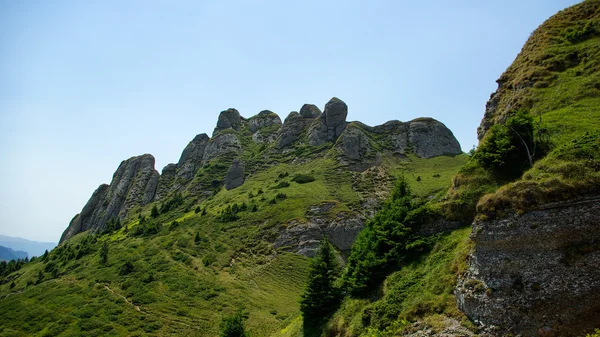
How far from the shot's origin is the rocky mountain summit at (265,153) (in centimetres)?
14462

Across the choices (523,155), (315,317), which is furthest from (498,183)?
(315,317)

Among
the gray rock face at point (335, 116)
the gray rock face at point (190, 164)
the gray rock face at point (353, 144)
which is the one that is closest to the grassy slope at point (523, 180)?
the gray rock face at point (353, 144)

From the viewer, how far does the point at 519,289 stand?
1955 centimetres

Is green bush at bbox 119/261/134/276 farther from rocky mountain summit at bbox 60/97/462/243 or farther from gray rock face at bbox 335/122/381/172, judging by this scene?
gray rock face at bbox 335/122/381/172

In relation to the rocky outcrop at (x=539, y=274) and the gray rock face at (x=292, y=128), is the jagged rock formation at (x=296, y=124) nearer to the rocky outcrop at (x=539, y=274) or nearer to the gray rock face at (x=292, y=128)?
the gray rock face at (x=292, y=128)

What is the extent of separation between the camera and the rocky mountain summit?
474 ft

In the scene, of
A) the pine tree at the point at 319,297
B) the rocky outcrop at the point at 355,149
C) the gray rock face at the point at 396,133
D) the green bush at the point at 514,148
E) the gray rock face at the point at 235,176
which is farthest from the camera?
the gray rock face at the point at 396,133

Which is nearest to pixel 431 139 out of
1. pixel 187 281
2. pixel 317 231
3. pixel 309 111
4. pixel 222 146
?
pixel 309 111

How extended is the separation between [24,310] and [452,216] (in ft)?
246

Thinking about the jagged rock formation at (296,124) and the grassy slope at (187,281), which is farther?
the jagged rock formation at (296,124)

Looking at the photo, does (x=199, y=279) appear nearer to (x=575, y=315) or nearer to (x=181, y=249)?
(x=181, y=249)

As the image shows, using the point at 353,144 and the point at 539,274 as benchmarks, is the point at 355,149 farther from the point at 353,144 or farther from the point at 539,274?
the point at 539,274

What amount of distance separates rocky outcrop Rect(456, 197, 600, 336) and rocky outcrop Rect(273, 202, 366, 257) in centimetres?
6529

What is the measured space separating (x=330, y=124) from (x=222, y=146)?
62.0 m
